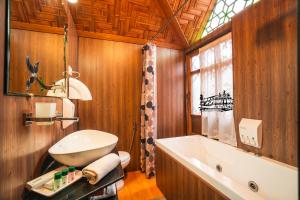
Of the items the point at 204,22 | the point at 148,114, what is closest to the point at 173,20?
the point at 204,22

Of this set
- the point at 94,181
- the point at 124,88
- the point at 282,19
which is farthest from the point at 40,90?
the point at 282,19

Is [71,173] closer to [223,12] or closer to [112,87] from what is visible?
[112,87]

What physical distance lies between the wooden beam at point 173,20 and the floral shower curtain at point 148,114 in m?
0.65

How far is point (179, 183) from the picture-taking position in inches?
60.9

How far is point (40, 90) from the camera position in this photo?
1031mm

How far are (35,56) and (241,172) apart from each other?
225cm

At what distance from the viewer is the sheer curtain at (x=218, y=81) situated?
80.4 inches

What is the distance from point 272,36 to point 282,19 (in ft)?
0.50

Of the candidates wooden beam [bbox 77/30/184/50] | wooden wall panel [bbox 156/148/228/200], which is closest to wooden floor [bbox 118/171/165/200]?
wooden wall panel [bbox 156/148/228/200]

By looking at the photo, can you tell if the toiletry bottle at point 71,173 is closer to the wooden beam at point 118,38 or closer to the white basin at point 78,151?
the white basin at point 78,151

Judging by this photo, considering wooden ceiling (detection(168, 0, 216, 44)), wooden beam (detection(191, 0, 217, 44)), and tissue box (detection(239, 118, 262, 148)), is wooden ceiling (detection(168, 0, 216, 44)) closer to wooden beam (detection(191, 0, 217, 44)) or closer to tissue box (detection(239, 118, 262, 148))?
wooden beam (detection(191, 0, 217, 44))

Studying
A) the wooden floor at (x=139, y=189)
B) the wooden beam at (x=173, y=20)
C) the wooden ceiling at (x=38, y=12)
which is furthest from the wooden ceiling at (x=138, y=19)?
the wooden floor at (x=139, y=189)

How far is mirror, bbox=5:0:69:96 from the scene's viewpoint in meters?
0.70

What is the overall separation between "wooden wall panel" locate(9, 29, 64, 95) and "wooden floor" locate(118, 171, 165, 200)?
5.59 feet
